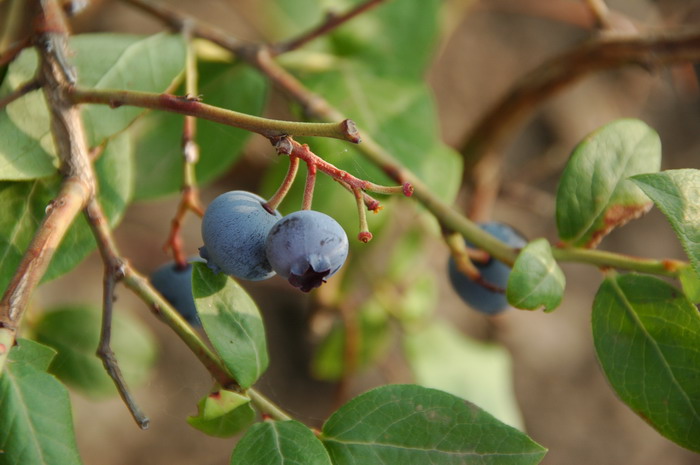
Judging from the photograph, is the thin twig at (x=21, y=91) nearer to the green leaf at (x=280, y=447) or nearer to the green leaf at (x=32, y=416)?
the green leaf at (x=32, y=416)

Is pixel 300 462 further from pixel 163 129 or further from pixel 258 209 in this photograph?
pixel 163 129

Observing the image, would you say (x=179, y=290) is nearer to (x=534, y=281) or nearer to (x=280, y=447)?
(x=280, y=447)

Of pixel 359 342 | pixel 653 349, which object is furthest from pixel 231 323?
pixel 359 342

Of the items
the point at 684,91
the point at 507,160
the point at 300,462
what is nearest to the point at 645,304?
the point at 300,462

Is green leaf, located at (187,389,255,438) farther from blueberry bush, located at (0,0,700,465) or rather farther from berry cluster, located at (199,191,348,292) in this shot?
berry cluster, located at (199,191,348,292)

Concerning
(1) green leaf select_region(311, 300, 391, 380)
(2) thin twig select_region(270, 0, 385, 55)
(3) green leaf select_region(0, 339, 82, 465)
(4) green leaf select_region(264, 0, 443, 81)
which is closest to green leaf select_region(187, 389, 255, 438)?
(3) green leaf select_region(0, 339, 82, 465)
